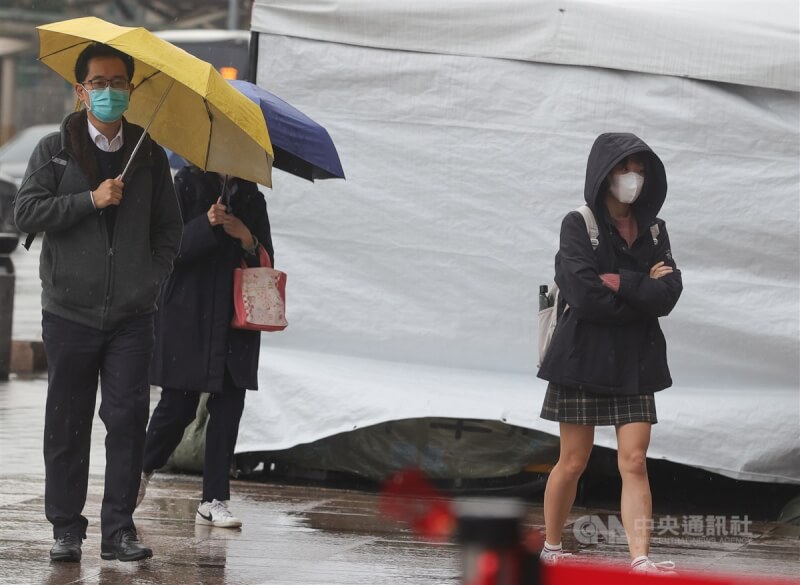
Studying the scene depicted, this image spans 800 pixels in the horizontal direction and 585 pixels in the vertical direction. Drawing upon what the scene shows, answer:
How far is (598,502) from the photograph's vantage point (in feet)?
25.9

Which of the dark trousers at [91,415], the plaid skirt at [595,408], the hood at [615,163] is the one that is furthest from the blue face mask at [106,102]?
the plaid skirt at [595,408]

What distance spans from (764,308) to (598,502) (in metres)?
1.38

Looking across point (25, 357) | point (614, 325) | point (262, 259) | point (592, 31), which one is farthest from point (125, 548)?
point (25, 357)

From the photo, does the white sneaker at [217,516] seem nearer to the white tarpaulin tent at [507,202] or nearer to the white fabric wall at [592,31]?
the white tarpaulin tent at [507,202]

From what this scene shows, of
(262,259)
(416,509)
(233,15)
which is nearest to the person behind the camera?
(416,509)

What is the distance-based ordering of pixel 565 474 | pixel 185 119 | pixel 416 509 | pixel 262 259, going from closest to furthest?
pixel 416 509 → pixel 565 474 → pixel 185 119 → pixel 262 259

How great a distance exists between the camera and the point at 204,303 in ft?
21.8

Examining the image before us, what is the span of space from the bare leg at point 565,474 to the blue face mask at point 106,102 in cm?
220

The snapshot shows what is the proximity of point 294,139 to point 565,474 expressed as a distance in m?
1.98

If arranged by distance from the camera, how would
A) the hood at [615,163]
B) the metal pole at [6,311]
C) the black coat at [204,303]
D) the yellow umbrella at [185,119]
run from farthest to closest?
the metal pole at [6,311]
the black coat at [204,303]
the yellow umbrella at [185,119]
the hood at [615,163]

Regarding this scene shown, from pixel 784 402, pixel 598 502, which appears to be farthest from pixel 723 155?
pixel 598 502

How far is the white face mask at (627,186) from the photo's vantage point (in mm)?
5789

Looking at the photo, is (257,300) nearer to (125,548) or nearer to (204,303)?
(204,303)

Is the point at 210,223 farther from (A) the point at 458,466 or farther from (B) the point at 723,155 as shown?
(B) the point at 723,155
